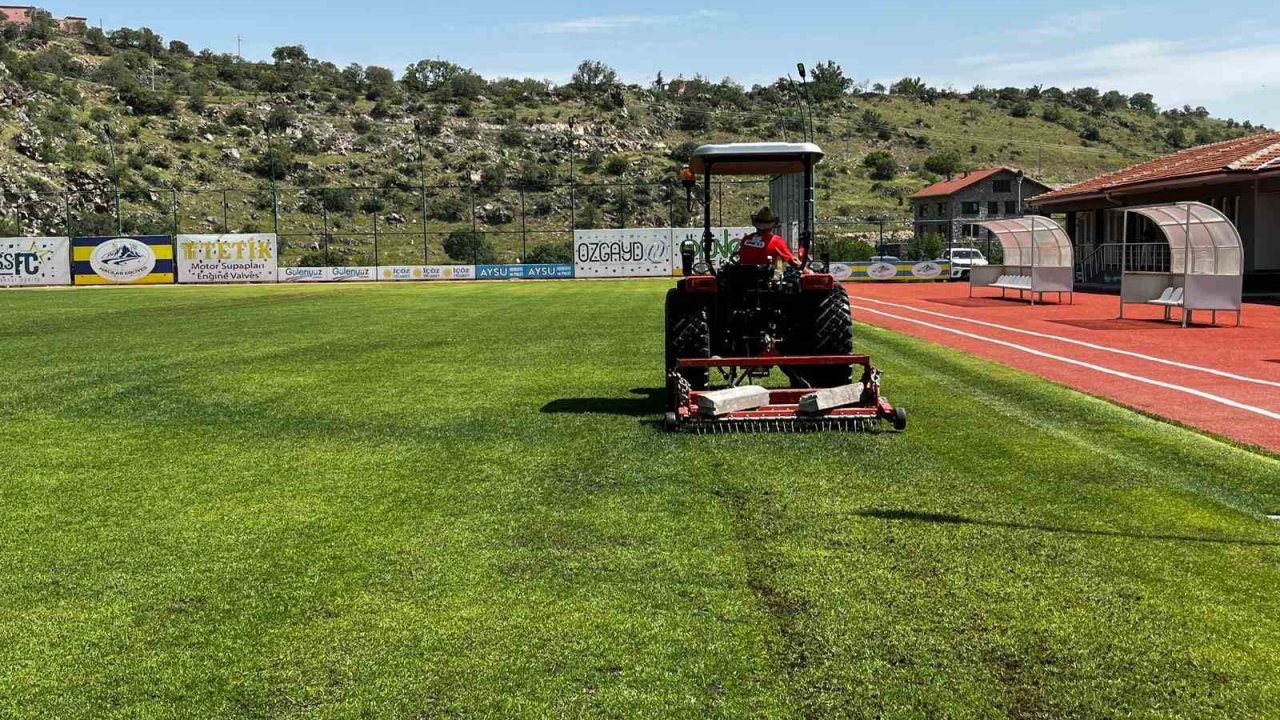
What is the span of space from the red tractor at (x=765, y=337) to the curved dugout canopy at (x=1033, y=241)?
19.1 metres

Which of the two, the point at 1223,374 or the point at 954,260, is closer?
the point at 1223,374

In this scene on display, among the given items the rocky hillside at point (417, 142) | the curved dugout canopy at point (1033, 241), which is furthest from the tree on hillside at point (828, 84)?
the curved dugout canopy at point (1033, 241)

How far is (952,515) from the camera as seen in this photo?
6.15m

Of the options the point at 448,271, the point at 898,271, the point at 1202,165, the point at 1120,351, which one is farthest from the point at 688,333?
the point at 448,271

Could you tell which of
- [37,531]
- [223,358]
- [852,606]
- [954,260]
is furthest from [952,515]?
[954,260]

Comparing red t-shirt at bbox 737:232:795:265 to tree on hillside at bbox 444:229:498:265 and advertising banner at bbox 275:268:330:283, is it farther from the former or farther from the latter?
tree on hillside at bbox 444:229:498:265

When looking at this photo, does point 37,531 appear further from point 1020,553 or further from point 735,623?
Result: point 1020,553

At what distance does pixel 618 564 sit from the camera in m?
5.26

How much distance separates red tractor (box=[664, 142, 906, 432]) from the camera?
28.8ft

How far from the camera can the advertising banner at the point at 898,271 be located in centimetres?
4856

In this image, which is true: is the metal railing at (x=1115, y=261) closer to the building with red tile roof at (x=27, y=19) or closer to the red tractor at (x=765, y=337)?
the red tractor at (x=765, y=337)

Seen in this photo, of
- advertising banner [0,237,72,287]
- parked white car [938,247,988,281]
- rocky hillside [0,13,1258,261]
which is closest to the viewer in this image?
parked white car [938,247,988,281]

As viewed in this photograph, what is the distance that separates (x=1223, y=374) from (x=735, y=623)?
1073 cm

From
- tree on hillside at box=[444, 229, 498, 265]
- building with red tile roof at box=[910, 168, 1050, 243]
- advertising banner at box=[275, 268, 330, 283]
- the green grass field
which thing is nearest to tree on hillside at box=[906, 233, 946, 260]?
tree on hillside at box=[444, 229, 498, 265]
